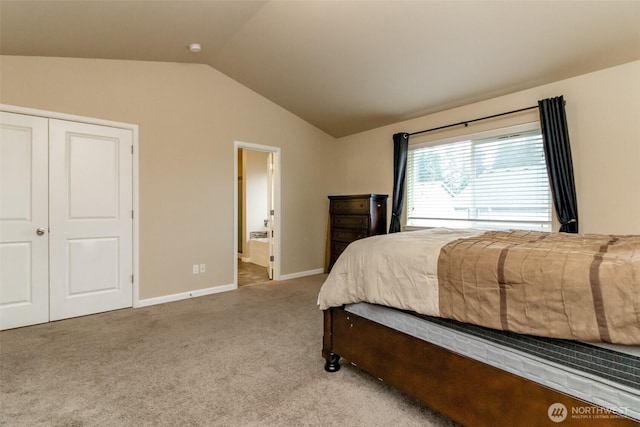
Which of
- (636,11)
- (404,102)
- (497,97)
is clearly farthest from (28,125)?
(636,11)

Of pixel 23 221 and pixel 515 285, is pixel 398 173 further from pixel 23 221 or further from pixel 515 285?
pixel 23 221

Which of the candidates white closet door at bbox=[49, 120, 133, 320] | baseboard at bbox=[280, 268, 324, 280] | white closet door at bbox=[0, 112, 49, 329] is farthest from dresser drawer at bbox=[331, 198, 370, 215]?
white closet door at bbox=[0, 112, 49, 329]

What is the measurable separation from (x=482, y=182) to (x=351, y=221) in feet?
5.99

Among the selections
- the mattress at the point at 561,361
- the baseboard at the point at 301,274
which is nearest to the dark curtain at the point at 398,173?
the baseboard at the point at 301,274

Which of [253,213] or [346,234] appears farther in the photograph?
[253,213]

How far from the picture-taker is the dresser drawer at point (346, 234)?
451 cm

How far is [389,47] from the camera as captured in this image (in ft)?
9.78

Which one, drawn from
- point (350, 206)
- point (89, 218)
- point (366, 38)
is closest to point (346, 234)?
point (350, 206)

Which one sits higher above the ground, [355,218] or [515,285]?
[355,218]

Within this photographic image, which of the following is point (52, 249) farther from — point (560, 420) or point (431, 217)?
point (431, 217)

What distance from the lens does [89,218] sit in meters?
3.23

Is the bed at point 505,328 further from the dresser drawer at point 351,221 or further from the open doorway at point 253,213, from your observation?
the open doorway at point 253,213

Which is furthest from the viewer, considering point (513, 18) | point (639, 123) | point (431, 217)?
point (431, 217)

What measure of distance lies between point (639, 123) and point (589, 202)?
73 centimetres
